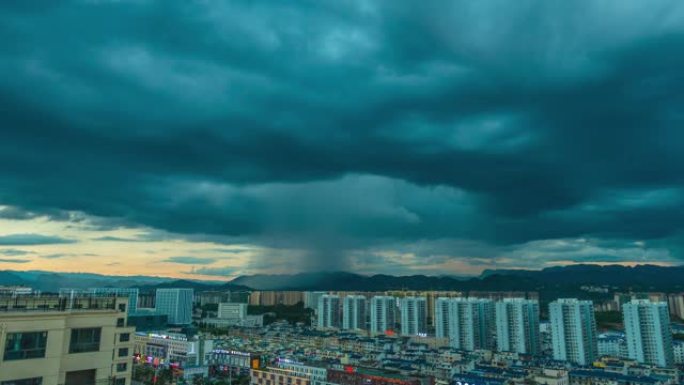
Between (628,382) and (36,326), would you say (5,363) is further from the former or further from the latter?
(628,382)

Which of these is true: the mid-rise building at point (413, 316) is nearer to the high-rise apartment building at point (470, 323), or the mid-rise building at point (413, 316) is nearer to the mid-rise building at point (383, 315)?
Result: the mid-rise building at point (383, 315)

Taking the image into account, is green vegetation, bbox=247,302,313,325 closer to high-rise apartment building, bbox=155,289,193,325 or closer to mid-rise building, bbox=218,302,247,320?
mid-rise building, bbox=218,302,247,320

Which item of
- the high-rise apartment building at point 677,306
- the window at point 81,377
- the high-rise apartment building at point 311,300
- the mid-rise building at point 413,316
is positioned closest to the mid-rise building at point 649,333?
the mid-rise building at point 413,316

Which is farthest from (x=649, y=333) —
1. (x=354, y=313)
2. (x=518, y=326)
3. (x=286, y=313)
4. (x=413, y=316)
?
(x=286, y=313)

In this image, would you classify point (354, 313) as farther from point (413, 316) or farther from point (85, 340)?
point (85, 340)

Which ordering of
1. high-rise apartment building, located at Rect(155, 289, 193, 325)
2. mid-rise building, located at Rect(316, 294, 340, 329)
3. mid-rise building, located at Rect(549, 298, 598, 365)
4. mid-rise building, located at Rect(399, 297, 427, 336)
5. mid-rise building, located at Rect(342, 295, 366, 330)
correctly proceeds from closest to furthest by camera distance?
mid-rise building, located at Rect(549, 298, 598, 365) → mid-rise building, located at Rect(399, 297, 427, 336) → mid-rise building, located at Rect(342, 295, 366, 330) → mid-rise building, located at Rect(316, 294, 340, 329) → high-rise apartment building, located at Rect(155, 289, 193, 325)

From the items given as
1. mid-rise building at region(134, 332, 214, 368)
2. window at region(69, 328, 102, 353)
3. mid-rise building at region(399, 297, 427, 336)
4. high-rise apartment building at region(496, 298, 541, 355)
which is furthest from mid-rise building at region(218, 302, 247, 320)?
window at region(69, 328, 102, 353)
